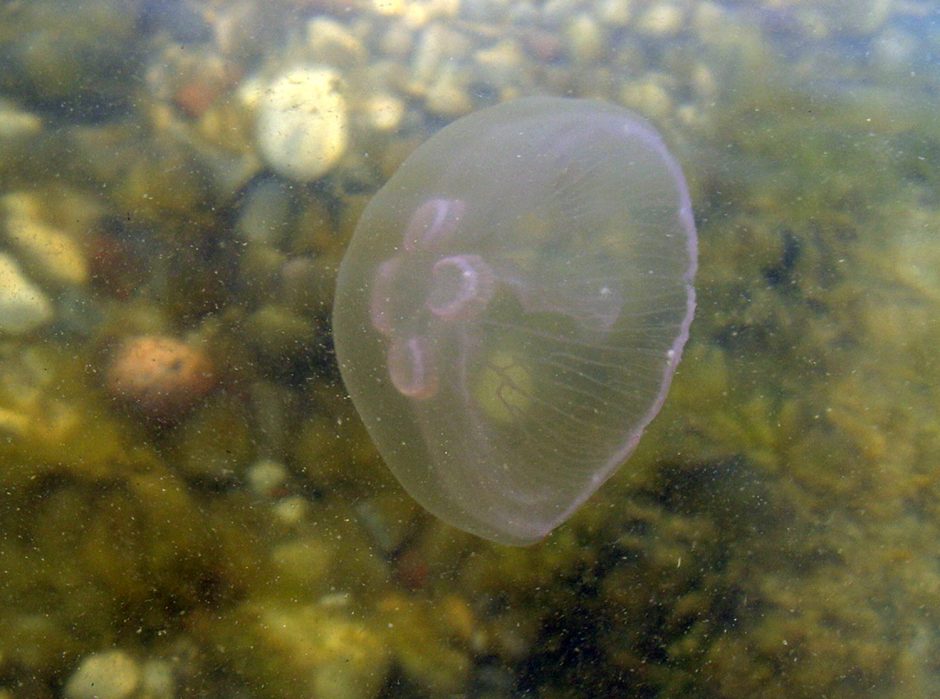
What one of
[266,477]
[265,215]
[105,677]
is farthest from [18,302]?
[105,677]

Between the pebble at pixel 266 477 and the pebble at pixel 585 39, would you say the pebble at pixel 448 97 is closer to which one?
the pebble at pixel 585 39

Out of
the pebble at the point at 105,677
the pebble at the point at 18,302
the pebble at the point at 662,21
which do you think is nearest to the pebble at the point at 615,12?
the pebble at the point at 662,21

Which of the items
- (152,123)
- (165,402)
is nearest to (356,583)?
(165,402)

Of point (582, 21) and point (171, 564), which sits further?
point (582, 21)

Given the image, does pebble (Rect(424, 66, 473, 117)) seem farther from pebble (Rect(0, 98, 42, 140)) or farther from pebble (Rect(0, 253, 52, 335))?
pebble (Rect(0, 253, 52, 335))

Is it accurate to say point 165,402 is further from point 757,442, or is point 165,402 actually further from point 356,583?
point 757,442

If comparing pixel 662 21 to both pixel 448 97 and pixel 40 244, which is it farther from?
pixel 40 244

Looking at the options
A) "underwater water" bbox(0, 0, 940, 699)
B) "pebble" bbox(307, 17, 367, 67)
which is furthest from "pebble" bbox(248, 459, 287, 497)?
"pebble" bbox(307, 17, 367, 67)
